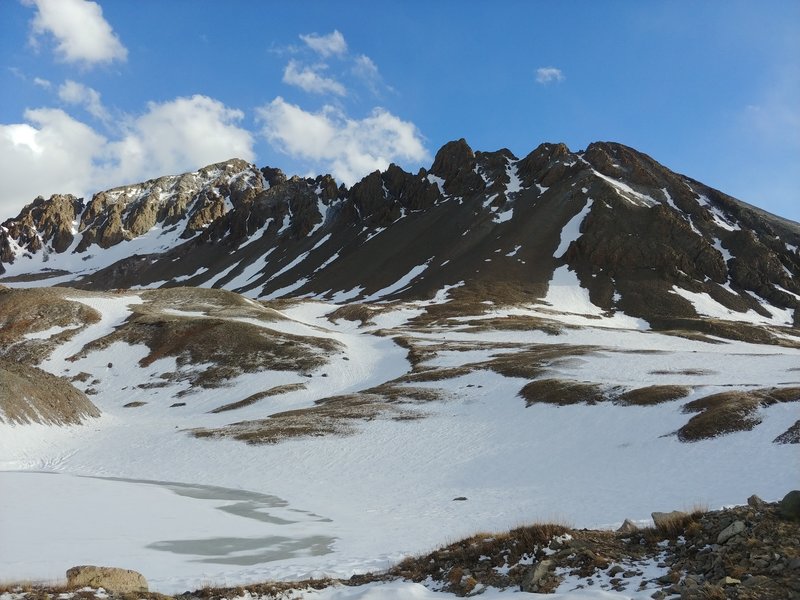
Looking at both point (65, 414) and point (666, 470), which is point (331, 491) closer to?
point (666, 470)

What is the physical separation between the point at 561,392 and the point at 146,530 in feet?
102

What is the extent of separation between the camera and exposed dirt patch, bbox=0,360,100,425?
146ft

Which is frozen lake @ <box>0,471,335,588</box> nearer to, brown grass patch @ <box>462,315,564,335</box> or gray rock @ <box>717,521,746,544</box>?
gray rock @ <box>717,521,746,544</box>

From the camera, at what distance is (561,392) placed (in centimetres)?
4259

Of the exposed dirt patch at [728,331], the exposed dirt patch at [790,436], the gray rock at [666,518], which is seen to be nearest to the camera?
the gray rock at [666,518]

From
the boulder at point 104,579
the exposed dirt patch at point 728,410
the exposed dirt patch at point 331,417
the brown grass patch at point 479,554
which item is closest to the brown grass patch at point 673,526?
the brown grass patch at point 479,554

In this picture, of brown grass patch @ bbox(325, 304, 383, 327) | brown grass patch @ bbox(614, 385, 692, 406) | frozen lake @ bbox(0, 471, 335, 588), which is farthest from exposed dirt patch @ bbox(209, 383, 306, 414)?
brown grass patch @ bbox(325, 304, 383, 327)

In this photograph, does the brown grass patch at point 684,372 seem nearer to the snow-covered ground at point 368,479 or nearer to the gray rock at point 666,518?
the snow-covered ground at point 368,479

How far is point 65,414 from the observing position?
165ft

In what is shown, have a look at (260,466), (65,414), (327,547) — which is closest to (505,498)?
(327,547)

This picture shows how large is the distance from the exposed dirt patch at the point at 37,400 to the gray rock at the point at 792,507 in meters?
48.9

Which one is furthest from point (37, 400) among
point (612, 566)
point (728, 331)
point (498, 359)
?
point (728, 331)

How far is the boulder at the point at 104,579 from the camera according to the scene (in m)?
11.3

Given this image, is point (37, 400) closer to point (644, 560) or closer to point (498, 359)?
point (498, 359)
